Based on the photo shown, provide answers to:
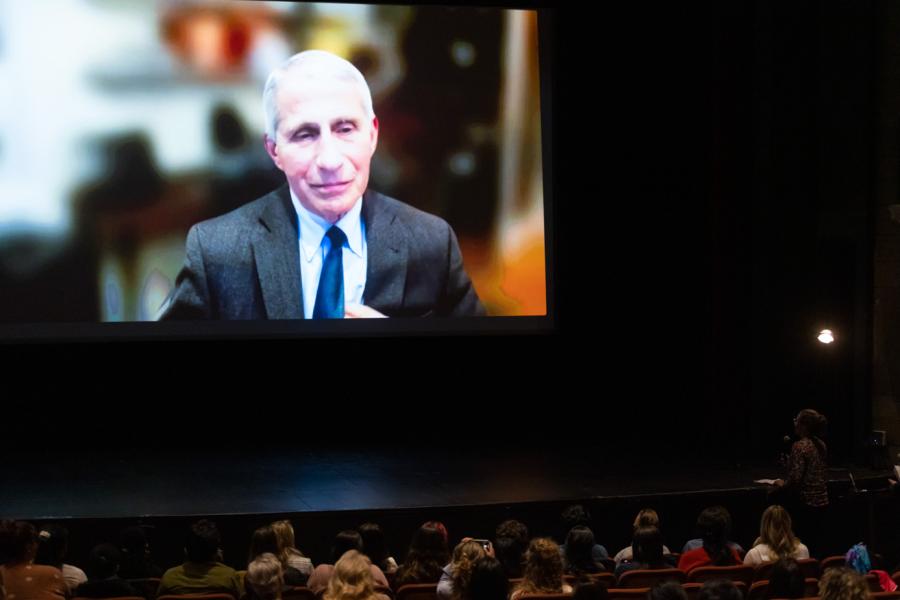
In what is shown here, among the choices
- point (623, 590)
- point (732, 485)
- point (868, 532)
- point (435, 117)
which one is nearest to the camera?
point (623, 590)

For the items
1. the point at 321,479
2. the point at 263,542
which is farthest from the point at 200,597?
the point at 321,479

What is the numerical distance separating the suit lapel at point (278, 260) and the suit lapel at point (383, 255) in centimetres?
59

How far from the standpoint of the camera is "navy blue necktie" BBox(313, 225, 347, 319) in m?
10.1

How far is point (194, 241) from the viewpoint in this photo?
32.7 ft

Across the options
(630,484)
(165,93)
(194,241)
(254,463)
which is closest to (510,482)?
(630,484)

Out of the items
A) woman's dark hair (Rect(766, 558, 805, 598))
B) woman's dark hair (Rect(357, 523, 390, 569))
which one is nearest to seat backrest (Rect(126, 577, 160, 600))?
woman's dark hair (Rect(357, 523, 390, 569))

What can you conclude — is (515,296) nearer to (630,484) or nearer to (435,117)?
(435,117)

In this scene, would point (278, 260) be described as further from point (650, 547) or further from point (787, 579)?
point (787, 579)

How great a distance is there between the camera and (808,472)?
7.03 m

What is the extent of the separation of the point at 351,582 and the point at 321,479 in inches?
194

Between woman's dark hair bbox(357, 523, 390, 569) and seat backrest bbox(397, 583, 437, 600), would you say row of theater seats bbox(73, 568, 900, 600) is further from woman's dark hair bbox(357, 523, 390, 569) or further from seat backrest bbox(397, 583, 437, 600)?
woman's dark hair bbox(357, 523, 390, 569)

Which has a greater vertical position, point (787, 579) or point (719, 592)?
point (719, 592)

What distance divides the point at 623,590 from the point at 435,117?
661 cm

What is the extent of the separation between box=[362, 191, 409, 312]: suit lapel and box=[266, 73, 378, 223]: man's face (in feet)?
0.75
